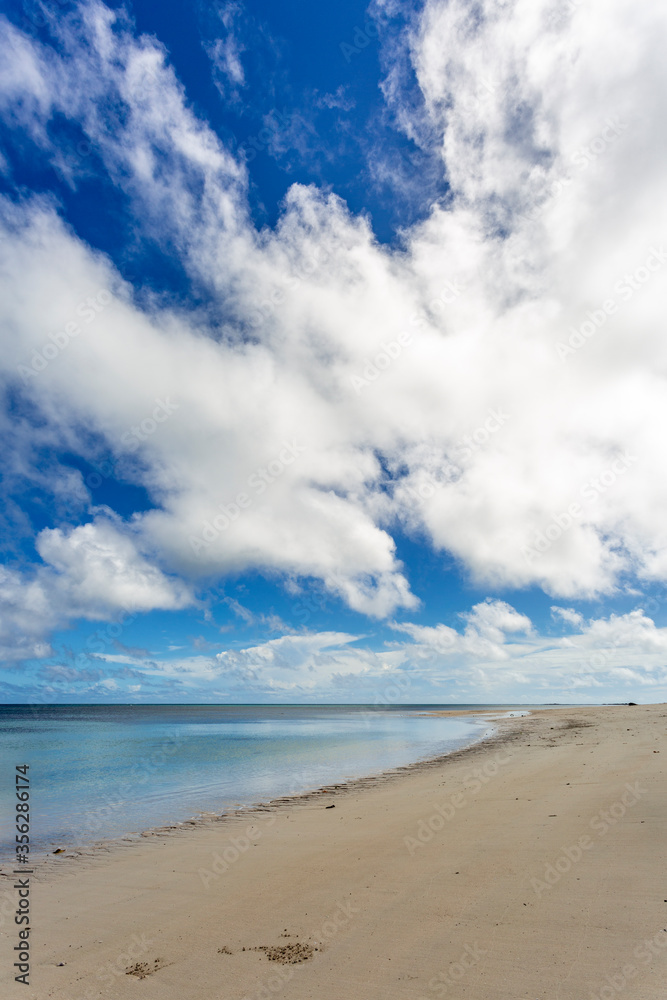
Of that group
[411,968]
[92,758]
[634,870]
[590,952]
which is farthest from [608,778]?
[92,758]

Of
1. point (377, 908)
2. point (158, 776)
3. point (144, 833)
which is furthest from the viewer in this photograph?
point (158, 776)

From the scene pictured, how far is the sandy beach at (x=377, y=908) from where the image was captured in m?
5.80

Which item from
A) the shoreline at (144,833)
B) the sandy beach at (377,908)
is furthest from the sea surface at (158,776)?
the sandy beach at (377,908)

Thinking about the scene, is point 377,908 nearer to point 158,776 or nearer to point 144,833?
point 144,833

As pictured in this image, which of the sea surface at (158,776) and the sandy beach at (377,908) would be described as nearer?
the sandy beach at (377,908)

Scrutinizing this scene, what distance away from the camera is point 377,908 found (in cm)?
765

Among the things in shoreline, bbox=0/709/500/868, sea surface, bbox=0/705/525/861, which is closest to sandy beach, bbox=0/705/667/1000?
shoreline, bbox=0/709/500/868

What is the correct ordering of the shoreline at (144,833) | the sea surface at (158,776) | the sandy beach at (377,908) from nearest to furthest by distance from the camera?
the sandy beach at (377,908), the shoreline at (144,833), the sea surface at (158,776)

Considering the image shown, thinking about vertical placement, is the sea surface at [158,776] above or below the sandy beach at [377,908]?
below

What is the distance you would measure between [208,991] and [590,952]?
174 inches

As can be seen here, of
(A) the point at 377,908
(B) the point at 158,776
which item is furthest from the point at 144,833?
(B) the point at 158,776

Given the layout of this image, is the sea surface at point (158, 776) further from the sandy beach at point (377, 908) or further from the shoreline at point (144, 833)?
the sandy beach at point (377, 908)

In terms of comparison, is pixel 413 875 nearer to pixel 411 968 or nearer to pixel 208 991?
pixel 411 968

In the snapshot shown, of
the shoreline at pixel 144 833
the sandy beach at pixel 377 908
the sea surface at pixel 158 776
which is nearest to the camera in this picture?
the sandy beach at pixel 377 908
